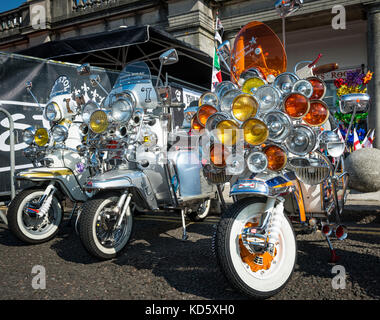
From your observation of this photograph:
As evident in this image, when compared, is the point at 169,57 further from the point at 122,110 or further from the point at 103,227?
the point at 103,227

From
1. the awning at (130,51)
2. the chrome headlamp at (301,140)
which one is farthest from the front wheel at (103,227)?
the awning at (130,51)

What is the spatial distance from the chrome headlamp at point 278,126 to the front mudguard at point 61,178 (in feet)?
7.80

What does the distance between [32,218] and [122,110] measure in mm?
1558

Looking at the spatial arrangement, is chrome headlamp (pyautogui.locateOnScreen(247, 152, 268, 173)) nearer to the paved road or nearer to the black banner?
the paved road

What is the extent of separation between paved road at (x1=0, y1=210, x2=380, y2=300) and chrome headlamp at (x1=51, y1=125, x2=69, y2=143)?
1.16m

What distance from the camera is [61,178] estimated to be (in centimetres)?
370

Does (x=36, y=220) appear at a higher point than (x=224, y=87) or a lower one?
lower

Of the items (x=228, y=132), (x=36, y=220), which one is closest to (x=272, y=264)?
(x=228, y=132)

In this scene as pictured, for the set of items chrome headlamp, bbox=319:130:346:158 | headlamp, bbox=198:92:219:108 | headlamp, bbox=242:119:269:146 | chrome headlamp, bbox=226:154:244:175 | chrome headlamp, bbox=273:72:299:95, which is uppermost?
chrome headlamp, bbox=273:72:299:95

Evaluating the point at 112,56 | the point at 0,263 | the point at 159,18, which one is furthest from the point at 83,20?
the point at 0,263

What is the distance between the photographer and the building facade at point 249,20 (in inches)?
369

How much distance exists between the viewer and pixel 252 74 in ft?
9.04

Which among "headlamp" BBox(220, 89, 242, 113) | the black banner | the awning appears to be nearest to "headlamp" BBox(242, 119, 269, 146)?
"headlamp" BBox(220, 89, 242, 113)

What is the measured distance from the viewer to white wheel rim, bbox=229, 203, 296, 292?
79.6 inches
